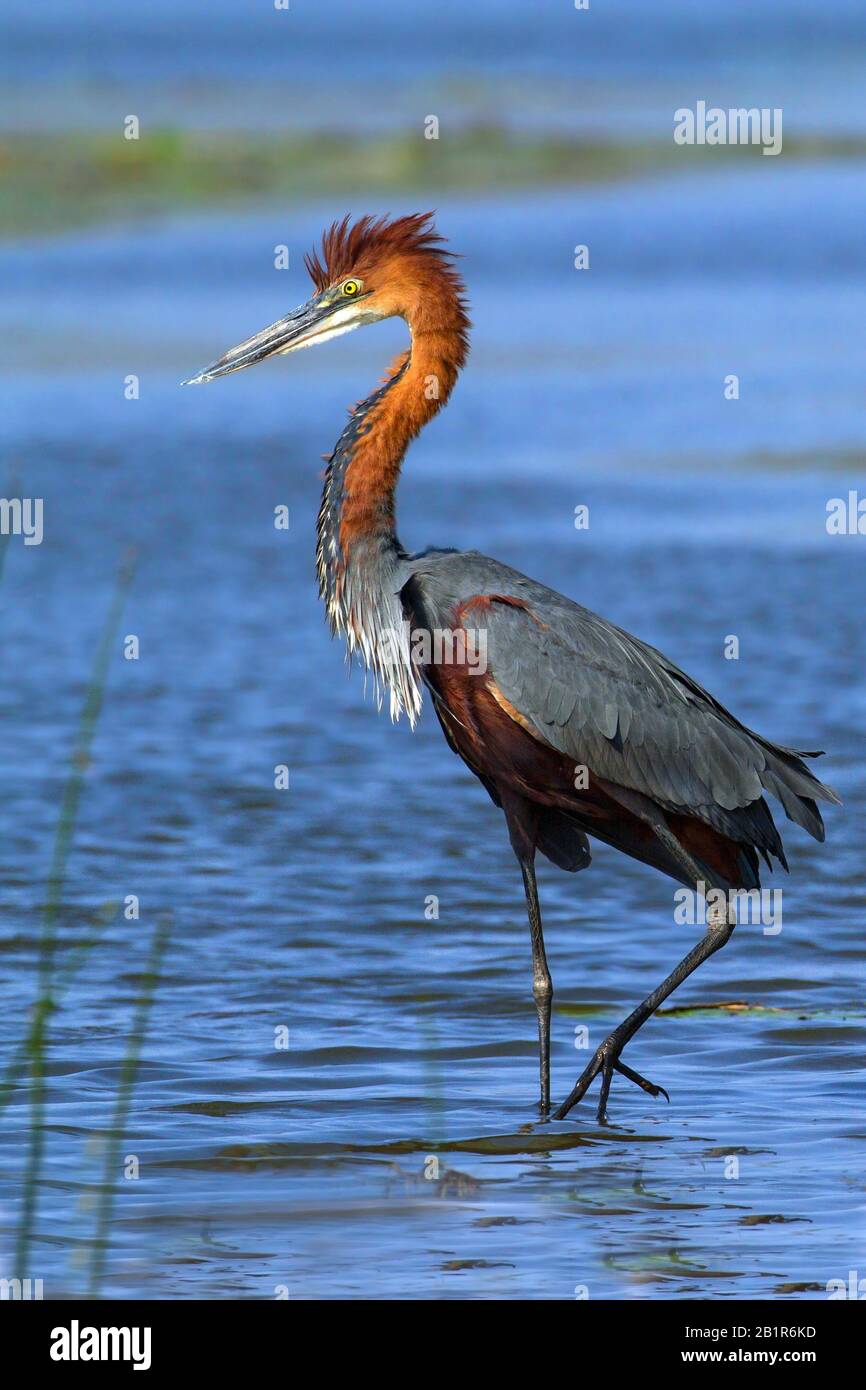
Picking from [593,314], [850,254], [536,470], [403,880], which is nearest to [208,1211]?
[403,880]

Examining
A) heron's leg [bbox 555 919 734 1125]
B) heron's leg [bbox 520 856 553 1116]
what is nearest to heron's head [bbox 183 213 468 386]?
heron's leg [bbox 520 856 553 1116]

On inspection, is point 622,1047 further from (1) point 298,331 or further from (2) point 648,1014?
(1) point 298,331

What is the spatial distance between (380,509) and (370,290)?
0.81 m

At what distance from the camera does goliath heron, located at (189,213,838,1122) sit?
6891 millimetres

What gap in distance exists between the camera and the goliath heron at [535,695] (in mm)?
6891

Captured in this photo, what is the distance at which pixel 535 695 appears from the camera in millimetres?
6859

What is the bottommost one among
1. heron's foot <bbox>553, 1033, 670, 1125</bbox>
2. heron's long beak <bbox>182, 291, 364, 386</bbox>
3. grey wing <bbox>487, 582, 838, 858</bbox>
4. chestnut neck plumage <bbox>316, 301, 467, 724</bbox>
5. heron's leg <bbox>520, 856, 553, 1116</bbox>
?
heron's foot <bbox>553, 1033, 670, 1125</bbox>

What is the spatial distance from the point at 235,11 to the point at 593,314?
18459 millimetres

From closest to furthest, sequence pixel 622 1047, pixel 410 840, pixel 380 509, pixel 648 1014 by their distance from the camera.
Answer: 1. pixel 622 1047
2. pixel 648 1014
3. pixel 380 509
4. pixel 410 840

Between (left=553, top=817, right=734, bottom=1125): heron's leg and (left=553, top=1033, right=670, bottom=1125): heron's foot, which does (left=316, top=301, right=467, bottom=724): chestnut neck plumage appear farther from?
(left=553, top=1033, right=670, bottom=1125): heron's foot

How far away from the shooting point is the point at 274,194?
84.4 feet

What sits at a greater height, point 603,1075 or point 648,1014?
point 648,1014

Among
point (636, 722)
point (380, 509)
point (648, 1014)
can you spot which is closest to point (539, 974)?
point (648, 1014)
